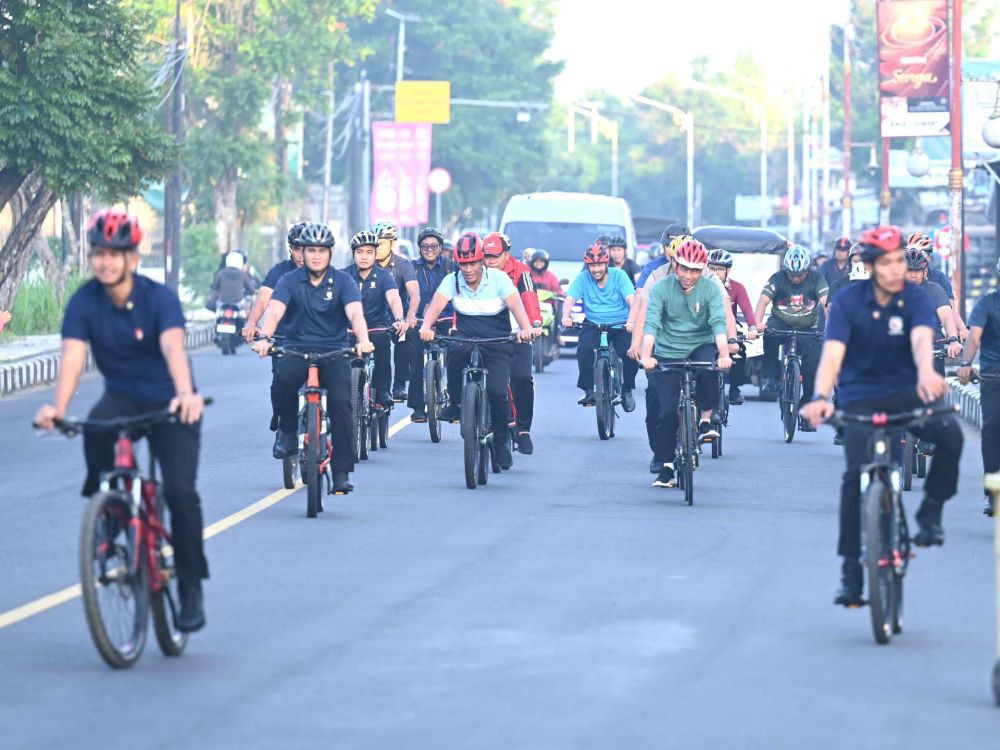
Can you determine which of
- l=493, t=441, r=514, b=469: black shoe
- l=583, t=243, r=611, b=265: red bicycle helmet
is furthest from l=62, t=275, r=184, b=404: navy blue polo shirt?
l=583, t=243, r=611, b=265: red bicycle helmet

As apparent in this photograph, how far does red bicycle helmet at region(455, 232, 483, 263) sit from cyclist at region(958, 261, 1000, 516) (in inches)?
150

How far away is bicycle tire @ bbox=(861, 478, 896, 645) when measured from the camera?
31.8ft

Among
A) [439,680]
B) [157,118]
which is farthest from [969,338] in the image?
[157,118]

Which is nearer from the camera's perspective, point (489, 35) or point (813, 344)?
point (813, 344)

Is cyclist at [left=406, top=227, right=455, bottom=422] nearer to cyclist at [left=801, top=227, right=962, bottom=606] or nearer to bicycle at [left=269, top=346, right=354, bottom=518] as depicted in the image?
bicycle at [left=269, top=346, right=354, bottom=518]

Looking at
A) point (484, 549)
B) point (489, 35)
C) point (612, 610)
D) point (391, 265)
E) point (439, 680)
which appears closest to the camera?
point (439, 680)

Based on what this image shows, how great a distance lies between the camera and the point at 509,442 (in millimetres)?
17828

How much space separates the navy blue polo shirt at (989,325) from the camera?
1446 centimetres

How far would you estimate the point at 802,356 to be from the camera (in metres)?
21.1

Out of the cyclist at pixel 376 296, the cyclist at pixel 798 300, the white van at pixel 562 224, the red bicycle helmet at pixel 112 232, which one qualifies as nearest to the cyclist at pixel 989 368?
the cyclist at pixel 376 296

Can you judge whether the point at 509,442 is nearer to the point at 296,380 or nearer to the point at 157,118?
the point at 296,380

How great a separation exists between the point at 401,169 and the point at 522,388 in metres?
53.1

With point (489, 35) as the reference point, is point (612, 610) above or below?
below

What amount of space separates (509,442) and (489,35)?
253 ft
